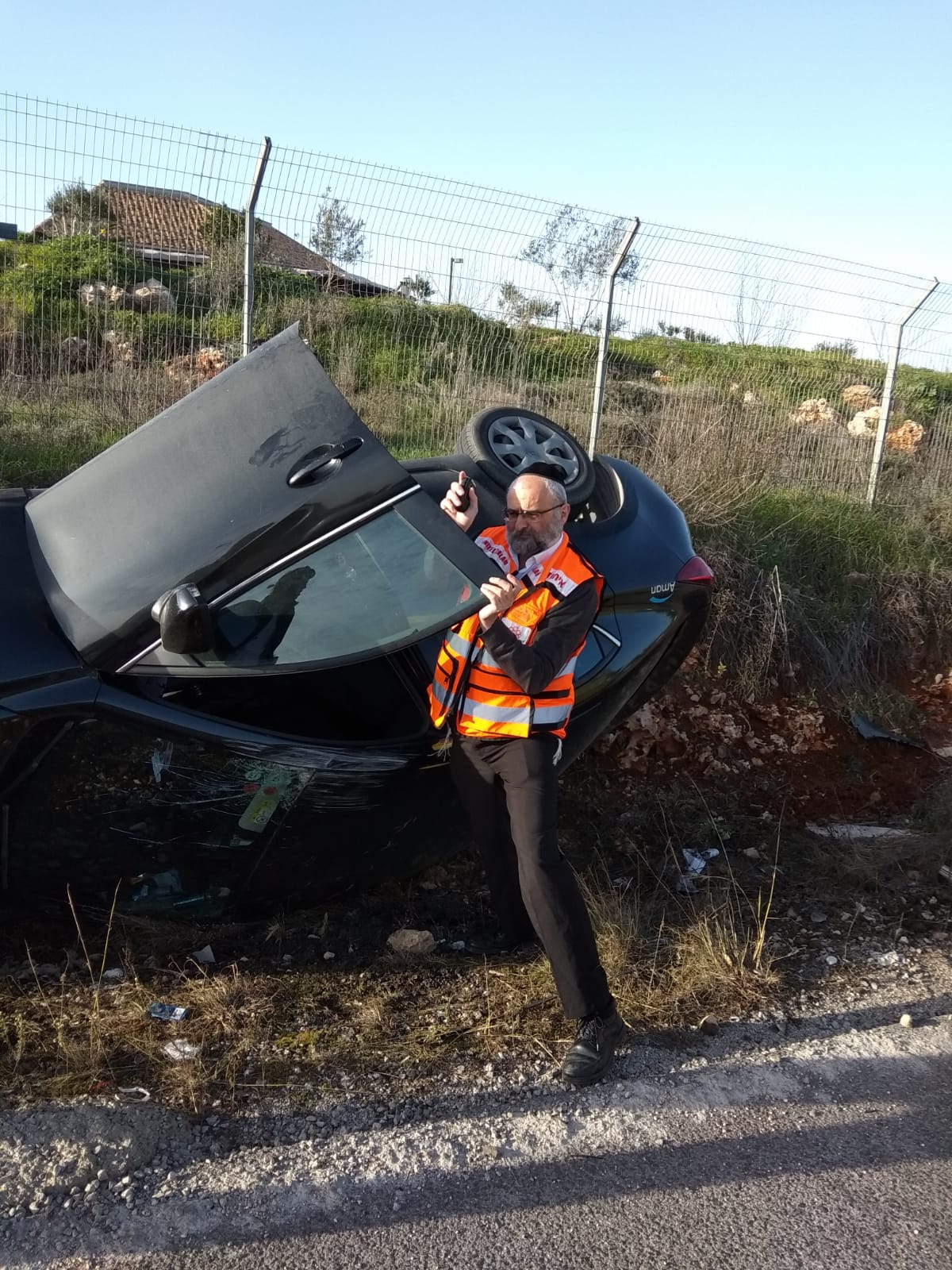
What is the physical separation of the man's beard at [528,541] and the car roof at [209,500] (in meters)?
0.55

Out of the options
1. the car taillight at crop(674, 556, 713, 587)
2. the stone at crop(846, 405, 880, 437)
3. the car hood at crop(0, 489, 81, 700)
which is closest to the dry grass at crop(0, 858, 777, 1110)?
the car hood at crop(0, 489, 81, 700)

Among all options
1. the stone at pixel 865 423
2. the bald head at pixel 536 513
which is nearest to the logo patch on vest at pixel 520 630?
the bald head at pixel 536 513

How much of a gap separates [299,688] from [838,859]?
8.98 feet

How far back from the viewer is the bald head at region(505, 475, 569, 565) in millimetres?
3131

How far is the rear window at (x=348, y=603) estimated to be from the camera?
2.77m

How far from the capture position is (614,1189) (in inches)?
104

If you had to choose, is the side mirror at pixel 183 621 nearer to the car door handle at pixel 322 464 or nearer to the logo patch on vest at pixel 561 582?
the car door handle at pixel 322 464

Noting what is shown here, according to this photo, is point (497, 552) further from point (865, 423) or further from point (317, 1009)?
point (865, 423)

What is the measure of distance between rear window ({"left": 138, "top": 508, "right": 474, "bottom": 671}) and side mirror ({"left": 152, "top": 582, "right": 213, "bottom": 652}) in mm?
111

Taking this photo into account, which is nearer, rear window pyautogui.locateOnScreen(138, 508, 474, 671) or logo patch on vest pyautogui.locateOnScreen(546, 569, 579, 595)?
A: rear window pyautogui.locateOnScreen(138, 508, 474, 671)

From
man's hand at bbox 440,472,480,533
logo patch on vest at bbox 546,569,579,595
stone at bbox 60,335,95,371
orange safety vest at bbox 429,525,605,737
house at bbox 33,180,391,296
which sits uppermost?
house at bbox 33,180,391,296

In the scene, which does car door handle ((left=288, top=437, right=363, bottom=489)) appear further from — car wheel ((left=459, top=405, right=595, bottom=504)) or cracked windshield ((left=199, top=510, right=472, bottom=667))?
car wheel ((left=459, top=405, right=595, bottom=504))

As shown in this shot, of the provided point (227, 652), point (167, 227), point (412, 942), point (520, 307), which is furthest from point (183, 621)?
point (520, 307)

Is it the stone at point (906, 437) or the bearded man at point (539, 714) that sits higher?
the stone at point (906, 437)
